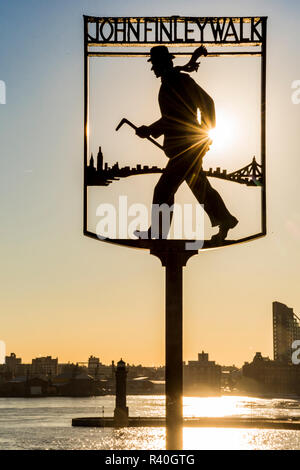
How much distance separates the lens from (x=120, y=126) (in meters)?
7.98

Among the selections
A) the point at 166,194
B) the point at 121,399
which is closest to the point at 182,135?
the point at 166,194

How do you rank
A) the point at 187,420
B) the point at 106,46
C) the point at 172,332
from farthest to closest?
the point at 187,420 < the point at 106,46 < the point at 172,332

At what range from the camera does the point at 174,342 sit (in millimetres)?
7672

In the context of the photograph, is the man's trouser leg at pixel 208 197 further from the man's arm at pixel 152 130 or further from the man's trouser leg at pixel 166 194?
the man's arm at pixel 152 130

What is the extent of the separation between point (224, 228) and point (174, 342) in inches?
41.6

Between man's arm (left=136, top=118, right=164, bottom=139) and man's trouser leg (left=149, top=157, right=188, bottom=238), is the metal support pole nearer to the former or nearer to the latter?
man's trouser leg (left=149, top=157, right=188, bottom=238)

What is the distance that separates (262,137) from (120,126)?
1146mm

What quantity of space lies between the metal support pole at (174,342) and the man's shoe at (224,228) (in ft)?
0.79

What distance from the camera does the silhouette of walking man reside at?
7.91m

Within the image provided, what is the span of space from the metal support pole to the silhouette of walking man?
0.23 m
